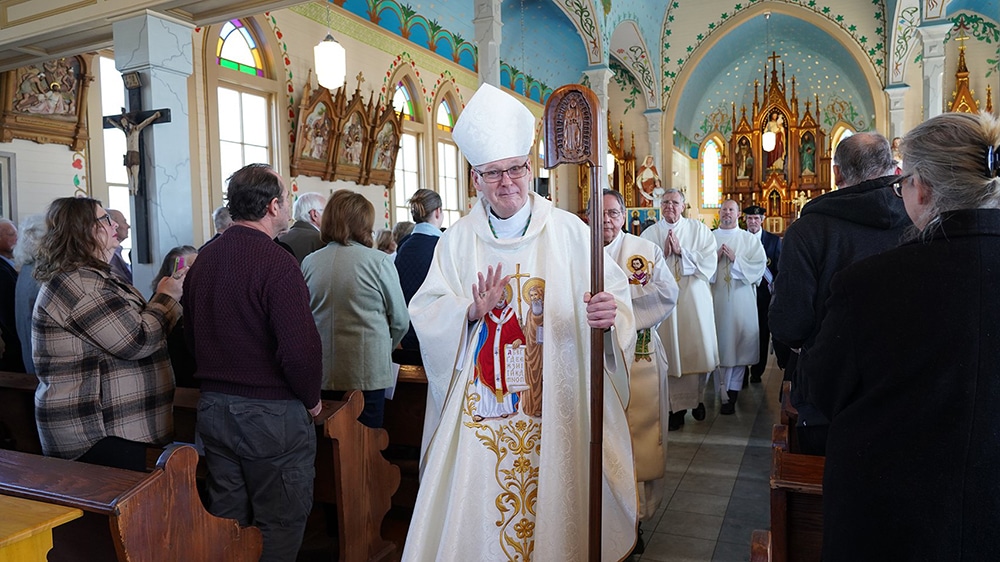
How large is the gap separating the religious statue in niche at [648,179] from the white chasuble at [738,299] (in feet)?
28.8

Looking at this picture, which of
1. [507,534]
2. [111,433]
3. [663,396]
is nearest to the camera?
[507,534]

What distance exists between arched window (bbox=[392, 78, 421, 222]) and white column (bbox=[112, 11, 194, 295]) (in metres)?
5.39

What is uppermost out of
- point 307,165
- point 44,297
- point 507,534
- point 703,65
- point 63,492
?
point 703,65

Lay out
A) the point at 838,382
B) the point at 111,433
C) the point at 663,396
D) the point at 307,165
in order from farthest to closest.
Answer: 1. the point at 307,165
2. the point at 663,396
3. the point at 111,433
4. the point at 838,382

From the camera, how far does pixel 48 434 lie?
249cm

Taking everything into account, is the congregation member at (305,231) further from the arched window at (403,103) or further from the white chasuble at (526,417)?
the arched window at (403,103)

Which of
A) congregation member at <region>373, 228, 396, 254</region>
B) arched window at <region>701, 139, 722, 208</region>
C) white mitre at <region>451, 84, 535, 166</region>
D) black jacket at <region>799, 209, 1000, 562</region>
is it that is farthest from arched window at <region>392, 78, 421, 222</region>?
arched window at <region>701, 139, 722, 208</region>

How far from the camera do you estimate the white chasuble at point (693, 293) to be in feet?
18.4

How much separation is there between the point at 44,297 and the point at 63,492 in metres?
0.82

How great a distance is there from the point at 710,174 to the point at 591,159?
18.7 metres

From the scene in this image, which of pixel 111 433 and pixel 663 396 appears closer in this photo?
pixel 111 433

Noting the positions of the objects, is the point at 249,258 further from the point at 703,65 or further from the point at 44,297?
the point at 703,65

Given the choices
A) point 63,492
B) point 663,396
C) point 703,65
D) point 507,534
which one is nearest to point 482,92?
point 507,534

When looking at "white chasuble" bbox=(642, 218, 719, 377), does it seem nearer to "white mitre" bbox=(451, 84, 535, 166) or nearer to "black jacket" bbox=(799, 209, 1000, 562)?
"white mitre" bbox=(451, 84, 535, 166)
